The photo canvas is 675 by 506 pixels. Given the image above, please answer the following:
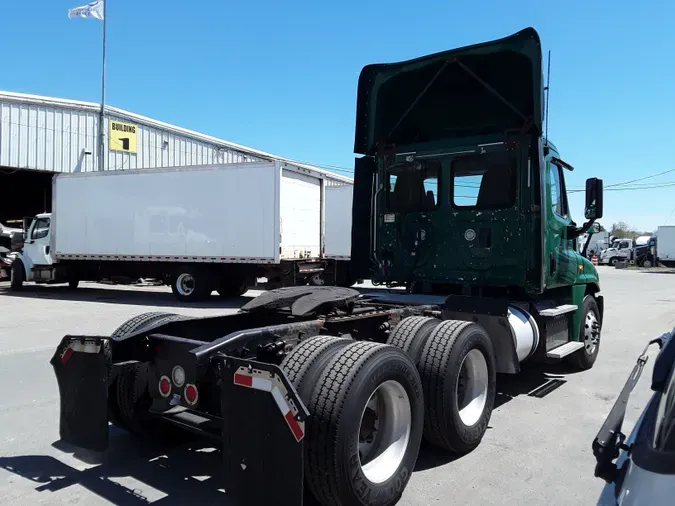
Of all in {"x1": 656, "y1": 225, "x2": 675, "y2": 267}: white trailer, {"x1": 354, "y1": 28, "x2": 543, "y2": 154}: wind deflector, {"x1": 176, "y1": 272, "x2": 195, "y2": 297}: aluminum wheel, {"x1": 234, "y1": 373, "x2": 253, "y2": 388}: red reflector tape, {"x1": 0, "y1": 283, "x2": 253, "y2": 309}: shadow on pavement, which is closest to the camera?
{"x1": 234, "y1": 373, "x2": 253, "y2": 388}: red reflector tape

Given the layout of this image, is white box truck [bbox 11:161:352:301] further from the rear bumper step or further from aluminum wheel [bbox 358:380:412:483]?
aluminum wheel [bbox 358:380:412:483]

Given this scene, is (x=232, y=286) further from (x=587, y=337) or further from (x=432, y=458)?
(x=432, y=458)

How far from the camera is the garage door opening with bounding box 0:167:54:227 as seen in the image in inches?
1124

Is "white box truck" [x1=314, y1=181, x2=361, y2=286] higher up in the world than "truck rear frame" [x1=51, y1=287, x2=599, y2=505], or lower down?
higher up

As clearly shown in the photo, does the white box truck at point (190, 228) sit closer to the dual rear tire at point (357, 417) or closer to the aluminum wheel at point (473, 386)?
A: the aluminum wheel at point (473, 386)

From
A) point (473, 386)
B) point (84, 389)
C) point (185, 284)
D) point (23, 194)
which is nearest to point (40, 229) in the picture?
point (185, 284)

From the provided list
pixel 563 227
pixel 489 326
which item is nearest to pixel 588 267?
pixel 563 227

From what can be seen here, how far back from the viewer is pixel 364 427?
140 inches

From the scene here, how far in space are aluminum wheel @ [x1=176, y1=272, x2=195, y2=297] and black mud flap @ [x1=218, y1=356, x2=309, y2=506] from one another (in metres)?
13.6

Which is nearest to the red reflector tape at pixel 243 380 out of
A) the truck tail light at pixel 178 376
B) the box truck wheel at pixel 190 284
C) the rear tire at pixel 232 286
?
the truck tail light at pixel 178 376

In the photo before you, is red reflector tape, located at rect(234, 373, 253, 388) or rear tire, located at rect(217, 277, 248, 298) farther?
rear tire, located at rect(217, 277, 248, 298)

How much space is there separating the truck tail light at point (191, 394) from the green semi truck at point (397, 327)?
1 centimetres

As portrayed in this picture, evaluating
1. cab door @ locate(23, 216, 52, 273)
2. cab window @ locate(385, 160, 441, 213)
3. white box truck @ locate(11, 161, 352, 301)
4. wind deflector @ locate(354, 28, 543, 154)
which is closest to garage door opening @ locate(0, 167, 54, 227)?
cab door @ locate(23, 216, 52, 273)

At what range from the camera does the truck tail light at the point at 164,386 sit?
11.9 feet
